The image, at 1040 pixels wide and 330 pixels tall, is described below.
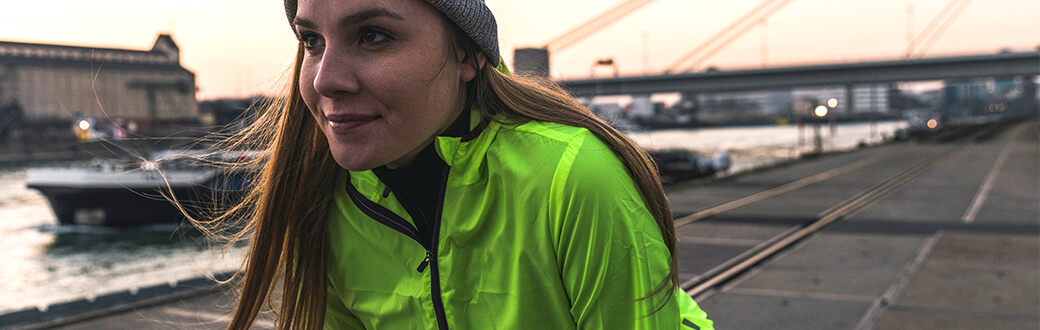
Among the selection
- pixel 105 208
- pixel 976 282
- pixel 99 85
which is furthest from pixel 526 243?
pixel 105 208

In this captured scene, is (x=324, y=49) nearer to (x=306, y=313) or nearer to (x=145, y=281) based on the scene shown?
(x=306, y=313)

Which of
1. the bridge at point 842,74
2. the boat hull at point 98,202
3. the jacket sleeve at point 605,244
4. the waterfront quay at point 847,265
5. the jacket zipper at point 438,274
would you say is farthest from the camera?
the bridge at point 842,74

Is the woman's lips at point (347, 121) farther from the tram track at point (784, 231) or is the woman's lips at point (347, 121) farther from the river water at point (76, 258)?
the river water at point (76, 258)

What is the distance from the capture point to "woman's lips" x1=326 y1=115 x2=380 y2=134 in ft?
4.01

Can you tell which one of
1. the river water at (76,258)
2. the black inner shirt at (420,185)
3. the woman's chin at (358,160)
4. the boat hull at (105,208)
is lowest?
the river water at (76,258)

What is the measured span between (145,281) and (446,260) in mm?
15876

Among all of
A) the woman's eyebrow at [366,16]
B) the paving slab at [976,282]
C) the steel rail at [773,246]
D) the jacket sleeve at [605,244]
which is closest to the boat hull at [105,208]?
the steel rail at [773,246]

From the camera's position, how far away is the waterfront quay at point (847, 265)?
4.89 m

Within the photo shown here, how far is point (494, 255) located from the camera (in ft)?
4.01

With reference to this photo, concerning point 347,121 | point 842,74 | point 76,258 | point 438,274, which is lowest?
point 76,258

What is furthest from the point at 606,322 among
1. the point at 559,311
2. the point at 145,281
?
the point at 145,281

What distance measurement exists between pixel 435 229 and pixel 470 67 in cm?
30

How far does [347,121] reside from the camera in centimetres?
123

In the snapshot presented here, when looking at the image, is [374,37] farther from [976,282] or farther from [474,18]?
[976,282]
